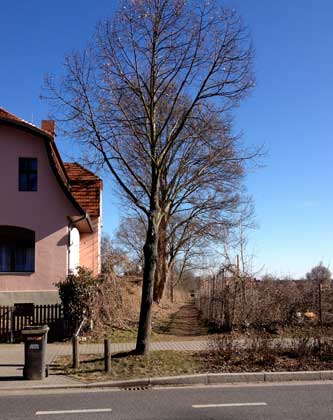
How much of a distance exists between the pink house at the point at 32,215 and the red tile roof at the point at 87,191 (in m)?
3.40

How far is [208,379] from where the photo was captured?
406 inches

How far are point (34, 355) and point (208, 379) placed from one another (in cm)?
344

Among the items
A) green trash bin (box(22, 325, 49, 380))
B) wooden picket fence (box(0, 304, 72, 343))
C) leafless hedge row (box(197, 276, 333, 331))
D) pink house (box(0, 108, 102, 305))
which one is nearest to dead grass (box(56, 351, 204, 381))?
green trash bin (box(22, 325, 49, 380))

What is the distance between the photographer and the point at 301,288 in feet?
62.6

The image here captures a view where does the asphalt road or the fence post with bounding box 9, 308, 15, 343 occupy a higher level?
the fence post with bounding box 9, 308, 15, 343

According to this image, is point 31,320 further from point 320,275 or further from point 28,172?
point 320,275

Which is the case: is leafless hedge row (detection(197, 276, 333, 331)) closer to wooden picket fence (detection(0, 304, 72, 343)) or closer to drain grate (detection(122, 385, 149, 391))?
wooden picket fence (detection(0, 304, 72, 343))

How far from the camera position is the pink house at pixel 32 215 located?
19438mm

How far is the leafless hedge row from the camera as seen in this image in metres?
17.5

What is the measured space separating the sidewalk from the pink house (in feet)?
13.8

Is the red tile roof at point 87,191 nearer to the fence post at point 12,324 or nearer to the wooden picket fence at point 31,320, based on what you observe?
the wooden picket fence at point 31,320

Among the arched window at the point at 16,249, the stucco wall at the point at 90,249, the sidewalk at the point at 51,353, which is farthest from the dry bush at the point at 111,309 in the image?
the stucco wall at the point at 90,249

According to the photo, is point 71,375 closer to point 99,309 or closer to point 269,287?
point 99,309

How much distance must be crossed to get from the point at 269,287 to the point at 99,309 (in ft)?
19.4
